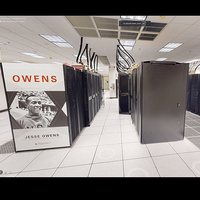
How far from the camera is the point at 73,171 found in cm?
177

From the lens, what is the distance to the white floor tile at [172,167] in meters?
1.64

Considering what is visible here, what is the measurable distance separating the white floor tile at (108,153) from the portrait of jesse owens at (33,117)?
1.27 metres

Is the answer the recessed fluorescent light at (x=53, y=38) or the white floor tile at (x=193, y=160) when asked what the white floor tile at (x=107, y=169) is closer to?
the white floor tile at (x=193, y=160)

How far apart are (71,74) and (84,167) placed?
6.65 feet

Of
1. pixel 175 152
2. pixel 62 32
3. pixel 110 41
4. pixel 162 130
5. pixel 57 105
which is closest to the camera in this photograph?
pixel 175 152

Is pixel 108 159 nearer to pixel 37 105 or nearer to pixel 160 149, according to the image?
pixel 160 149

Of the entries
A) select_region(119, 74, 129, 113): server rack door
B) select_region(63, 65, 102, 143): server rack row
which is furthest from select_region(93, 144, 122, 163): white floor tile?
select_region(119, 74, 129, 113): server rack door

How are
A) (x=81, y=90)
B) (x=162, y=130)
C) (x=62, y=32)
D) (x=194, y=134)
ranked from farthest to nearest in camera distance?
1. (x=62, y=32)
2. (x=81, y=90)
3. (x=194, y=134)
4. (x=162, y=130)

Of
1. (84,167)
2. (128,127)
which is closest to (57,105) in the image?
(84,167)

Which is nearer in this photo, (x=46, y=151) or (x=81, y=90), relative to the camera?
(x=46, y=151)

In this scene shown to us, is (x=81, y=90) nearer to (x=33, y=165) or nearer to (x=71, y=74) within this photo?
(x=71, y=74)

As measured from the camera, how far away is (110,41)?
4.40 m

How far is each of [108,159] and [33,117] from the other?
178cm

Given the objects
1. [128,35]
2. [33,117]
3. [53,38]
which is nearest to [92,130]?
[33,117]
